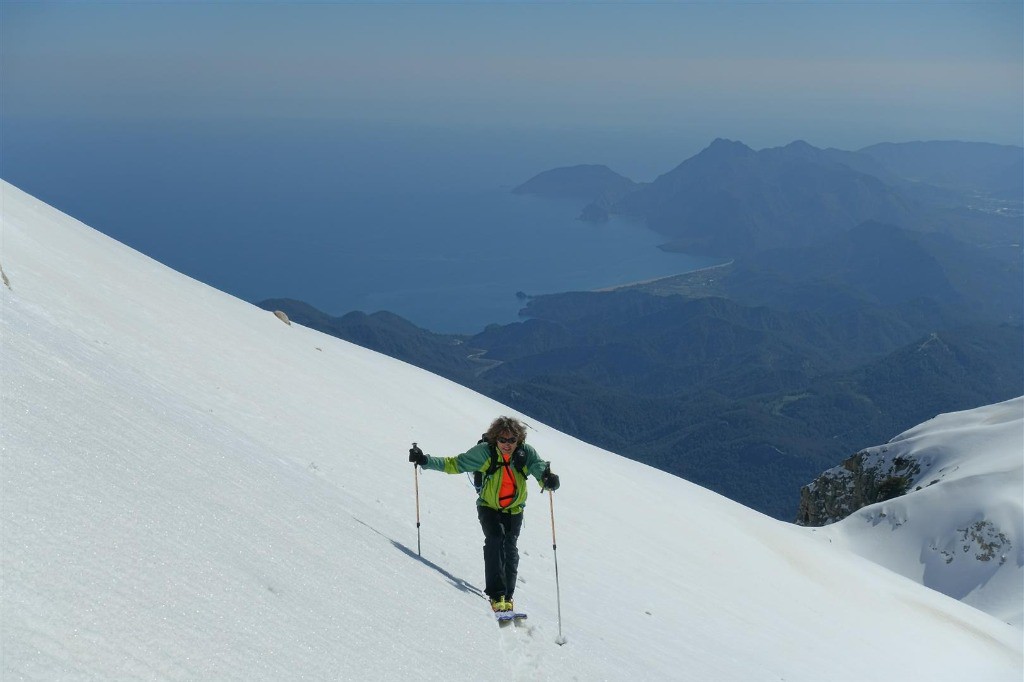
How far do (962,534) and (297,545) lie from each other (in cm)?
4682

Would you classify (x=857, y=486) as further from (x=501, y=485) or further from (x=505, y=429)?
(x=505, y=429)

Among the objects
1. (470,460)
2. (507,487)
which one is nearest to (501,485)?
(507,487)

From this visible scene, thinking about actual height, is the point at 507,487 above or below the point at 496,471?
below

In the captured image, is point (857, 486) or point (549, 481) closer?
point (549, 481)

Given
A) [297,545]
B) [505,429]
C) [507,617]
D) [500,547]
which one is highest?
[505,429]

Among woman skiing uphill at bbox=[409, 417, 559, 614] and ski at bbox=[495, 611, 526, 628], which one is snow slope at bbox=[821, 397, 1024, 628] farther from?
woman skiing uphill at bbox=[409, 417, 559, 614]

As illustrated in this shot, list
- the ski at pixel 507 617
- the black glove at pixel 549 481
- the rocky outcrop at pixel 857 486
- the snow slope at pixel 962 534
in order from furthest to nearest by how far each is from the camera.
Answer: the rocky outcrop at pixel 857 486
the snow slope at pixel 962 534
the black glove at pixel 549 481
the ski at pixel 507 617

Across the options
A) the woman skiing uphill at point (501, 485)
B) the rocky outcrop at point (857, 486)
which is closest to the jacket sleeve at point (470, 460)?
the woman skiing uphill at point (501, 485)

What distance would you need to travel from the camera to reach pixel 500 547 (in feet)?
30.0

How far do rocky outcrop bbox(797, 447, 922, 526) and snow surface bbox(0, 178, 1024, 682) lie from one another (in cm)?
3969

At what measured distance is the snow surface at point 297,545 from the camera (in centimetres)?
560

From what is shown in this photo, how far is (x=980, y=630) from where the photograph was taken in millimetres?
24703

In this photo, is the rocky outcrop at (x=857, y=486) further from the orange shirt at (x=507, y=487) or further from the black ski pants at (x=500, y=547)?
the orange shirt at (x=507, y=487)

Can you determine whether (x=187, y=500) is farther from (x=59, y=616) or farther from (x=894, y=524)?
(x=894, y=524)
